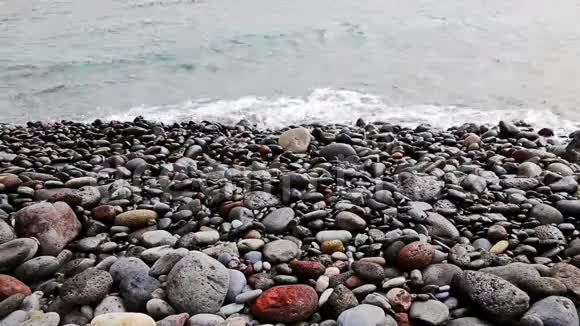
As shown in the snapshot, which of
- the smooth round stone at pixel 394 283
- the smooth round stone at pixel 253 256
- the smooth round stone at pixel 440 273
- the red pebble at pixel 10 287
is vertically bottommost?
the red pebble at pixel 10 287

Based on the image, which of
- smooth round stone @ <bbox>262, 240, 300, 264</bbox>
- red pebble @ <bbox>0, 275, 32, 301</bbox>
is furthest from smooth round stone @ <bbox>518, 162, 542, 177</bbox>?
red pebble @ <bbox>0, 275, 32, 301</bbox>

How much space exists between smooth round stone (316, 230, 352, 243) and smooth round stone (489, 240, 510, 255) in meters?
1.05

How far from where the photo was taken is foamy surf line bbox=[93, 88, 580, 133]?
7.21m

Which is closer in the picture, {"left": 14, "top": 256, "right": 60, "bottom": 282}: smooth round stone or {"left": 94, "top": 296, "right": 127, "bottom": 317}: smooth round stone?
{"left": 94, "top": 296, "right": 127, "bottom": 317}: smooth round stone

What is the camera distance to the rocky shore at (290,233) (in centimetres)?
290

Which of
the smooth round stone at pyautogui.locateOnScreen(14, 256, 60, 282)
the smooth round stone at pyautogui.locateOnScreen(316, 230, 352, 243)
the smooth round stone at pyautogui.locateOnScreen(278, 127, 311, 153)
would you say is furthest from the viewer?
the smooth round stone at pyautogui.locateOnScreen(278, 127, 311, 153)

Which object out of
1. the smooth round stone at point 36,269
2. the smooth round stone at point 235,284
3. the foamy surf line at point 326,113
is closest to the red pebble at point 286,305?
the smooth round stone at point 235,284

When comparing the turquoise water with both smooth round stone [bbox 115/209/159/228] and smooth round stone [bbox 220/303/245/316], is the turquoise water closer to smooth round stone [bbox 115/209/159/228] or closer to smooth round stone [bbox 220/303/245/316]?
smooth round stone [bbox 115/209/159/228]

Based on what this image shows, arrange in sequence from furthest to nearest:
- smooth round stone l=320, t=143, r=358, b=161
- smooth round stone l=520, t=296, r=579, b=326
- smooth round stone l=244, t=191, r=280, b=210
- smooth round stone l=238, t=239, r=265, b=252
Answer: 1. smooth round stone l=320, t=143, r=358, b=161
2. smooth round stone l=244, t=191, r=280, b=210
3. smooth round stone l=238, t=239, r=265, b=252
4. smooth round stone l=520, t=296, r=579, b=326

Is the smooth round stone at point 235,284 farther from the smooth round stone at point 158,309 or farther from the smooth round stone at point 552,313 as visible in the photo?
the smooth round stone at point 552,313

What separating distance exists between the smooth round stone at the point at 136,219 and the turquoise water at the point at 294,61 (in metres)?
3.70

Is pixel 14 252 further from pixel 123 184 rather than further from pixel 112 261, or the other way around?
pixel 123 184

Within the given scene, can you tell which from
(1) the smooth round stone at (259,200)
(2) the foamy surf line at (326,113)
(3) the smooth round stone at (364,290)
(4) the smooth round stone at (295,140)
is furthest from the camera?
(2) the foamy surf line at (326,113)

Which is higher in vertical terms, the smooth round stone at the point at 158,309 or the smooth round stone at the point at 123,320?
the smooth round stone at the point at 123,320
